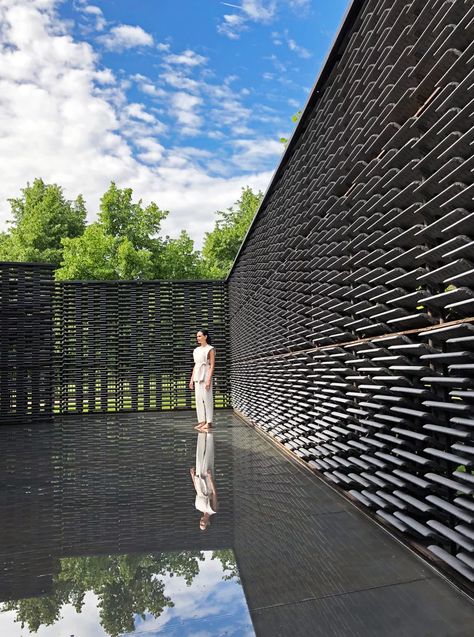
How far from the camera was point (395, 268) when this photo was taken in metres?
2.62

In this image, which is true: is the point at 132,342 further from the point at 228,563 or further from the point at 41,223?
the point at 41,223

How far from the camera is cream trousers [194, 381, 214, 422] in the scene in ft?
26.3

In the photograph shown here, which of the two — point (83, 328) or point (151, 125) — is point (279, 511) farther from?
point (151, 125)

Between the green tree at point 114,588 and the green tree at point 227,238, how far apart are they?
77.9ft

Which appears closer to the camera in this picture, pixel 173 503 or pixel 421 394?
pixel 421 394

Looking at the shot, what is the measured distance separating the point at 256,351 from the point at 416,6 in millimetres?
6039

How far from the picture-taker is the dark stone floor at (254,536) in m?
1.87

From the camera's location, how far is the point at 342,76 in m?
3.52

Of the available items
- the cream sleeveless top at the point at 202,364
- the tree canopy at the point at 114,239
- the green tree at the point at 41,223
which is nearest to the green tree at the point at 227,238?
the tree canopy at the point at 114,239

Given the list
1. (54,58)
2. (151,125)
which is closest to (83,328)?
(54,58)

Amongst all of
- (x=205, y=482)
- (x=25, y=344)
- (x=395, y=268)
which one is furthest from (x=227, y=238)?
(x=395, y=268)

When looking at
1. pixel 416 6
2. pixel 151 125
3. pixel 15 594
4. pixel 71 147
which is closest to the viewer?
pixel 15 594

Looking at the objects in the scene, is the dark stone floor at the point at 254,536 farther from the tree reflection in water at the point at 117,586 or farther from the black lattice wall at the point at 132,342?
the black lattice wall at the point at 132,342

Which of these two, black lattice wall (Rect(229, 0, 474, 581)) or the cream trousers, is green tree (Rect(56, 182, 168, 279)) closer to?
the cream trousers
